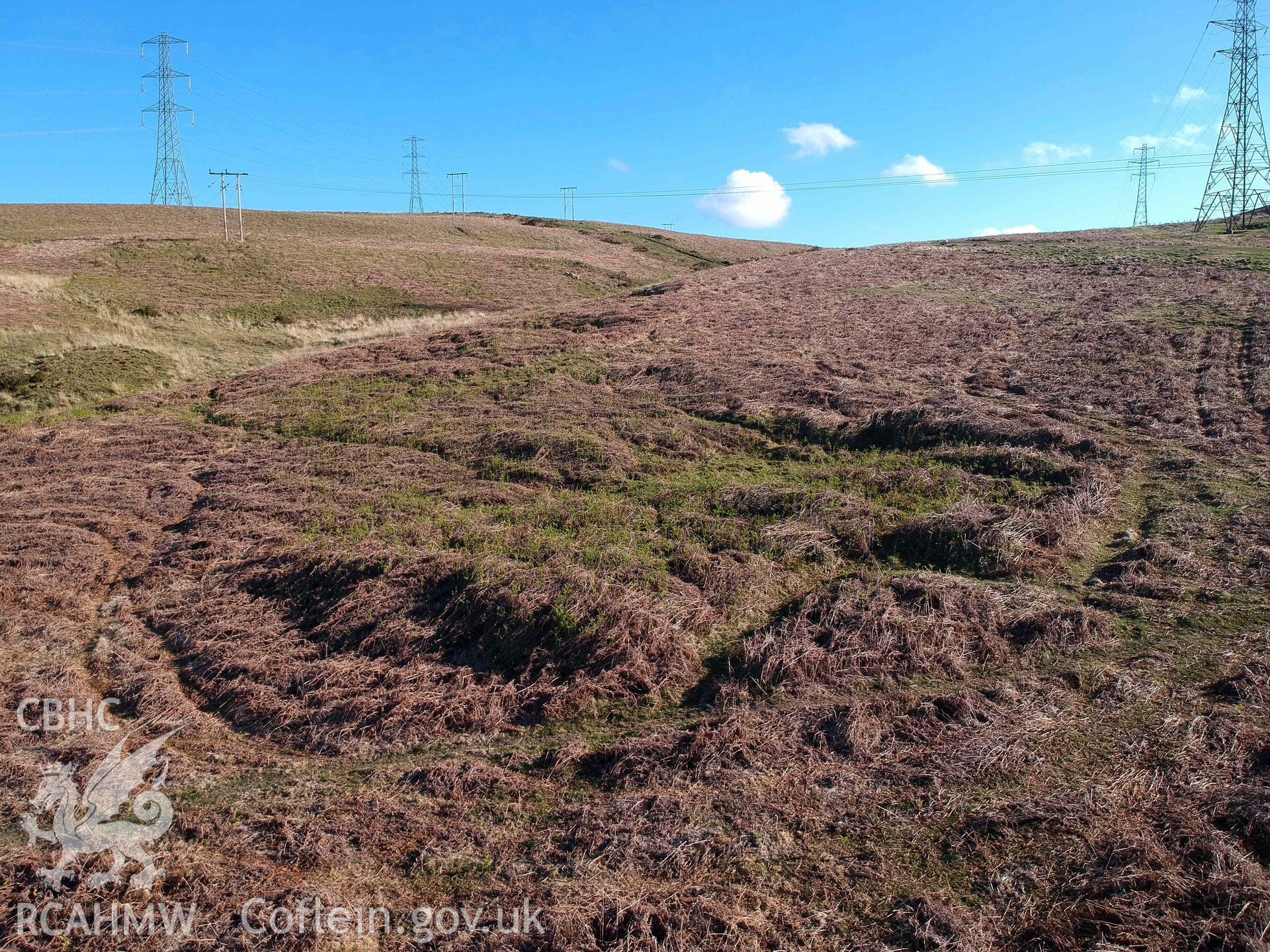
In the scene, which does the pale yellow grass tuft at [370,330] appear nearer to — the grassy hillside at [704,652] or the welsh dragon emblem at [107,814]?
the grassy hillside at [704,652]

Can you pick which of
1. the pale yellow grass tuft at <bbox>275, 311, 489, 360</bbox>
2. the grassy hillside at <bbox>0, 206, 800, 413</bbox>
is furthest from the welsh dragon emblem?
the pale yellow grass tuft at <bbox>275, 311, 489, 360</bbox>

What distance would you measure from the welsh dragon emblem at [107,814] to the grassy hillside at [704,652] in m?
0.15

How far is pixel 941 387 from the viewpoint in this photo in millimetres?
15867

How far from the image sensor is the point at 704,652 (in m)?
7.36

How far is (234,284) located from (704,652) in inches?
1263

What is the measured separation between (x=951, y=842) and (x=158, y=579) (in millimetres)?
9364

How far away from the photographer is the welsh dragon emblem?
4.69 metres

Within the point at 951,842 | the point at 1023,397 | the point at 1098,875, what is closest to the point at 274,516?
the point at 951,842

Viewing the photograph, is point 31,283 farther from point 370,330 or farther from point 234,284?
point 370,330

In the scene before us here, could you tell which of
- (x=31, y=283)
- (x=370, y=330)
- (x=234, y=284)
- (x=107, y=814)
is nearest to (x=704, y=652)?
(x=107, y=814)

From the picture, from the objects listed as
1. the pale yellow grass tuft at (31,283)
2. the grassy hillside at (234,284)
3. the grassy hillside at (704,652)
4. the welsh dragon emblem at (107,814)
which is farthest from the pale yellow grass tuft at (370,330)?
the welsh dragon emblem at (107,814)

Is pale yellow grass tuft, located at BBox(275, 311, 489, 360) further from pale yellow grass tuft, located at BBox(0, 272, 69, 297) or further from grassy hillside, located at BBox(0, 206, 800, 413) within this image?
pale yellow grass tuft, located at BBox(0, 272, 69, 297)

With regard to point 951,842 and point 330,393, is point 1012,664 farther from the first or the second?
point 330,393

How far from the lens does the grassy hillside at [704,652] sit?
4500 mm
